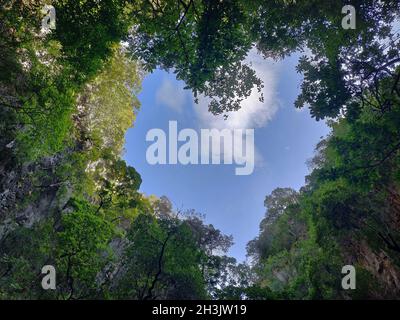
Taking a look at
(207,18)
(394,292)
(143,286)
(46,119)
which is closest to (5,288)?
(143,286)

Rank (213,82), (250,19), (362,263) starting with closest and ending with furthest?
(250,19), (213,82), (362,263)

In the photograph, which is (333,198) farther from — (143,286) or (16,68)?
(16,68)

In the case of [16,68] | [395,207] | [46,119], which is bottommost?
[395,207]

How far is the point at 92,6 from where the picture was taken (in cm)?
763

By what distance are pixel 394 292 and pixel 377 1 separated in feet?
41.4

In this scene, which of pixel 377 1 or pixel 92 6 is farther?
pixel 377 1

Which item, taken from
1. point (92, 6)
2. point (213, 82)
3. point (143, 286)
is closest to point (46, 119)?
point (92, 6)

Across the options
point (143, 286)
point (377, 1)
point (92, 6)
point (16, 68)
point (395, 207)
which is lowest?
point (143, 286)

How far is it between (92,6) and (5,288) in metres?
11.7

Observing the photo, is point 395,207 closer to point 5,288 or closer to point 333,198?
point 333,198
